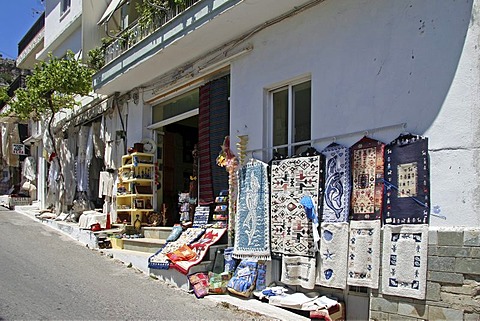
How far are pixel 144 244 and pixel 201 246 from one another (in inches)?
83.4

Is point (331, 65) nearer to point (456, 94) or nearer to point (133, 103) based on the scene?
point (456, 94)

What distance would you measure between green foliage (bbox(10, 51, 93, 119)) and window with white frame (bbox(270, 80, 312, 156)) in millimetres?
7089

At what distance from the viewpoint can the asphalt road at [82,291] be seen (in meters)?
5.75

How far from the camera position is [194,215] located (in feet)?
29.1

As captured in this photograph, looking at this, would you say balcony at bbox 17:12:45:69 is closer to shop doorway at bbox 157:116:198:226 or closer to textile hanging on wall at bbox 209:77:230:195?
shop doorway at bbox 157:116:198:226

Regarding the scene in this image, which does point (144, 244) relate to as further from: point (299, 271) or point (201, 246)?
point (299, 271)

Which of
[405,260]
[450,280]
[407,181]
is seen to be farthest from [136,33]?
[450,280]

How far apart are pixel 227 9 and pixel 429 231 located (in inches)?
169

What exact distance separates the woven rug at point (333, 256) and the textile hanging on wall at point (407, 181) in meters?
0.64

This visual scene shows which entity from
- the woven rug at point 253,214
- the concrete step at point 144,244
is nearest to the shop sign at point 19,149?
the concrete step at point 144,244

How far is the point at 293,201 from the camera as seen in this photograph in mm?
6258

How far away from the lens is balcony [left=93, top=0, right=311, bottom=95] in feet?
22.3

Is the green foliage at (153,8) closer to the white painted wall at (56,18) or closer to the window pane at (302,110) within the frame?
the window pane at (302,110)

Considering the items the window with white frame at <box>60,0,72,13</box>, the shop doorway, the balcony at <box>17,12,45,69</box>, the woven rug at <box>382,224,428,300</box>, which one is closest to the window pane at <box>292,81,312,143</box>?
the woven rug at <box>382,224,428,300</box>
